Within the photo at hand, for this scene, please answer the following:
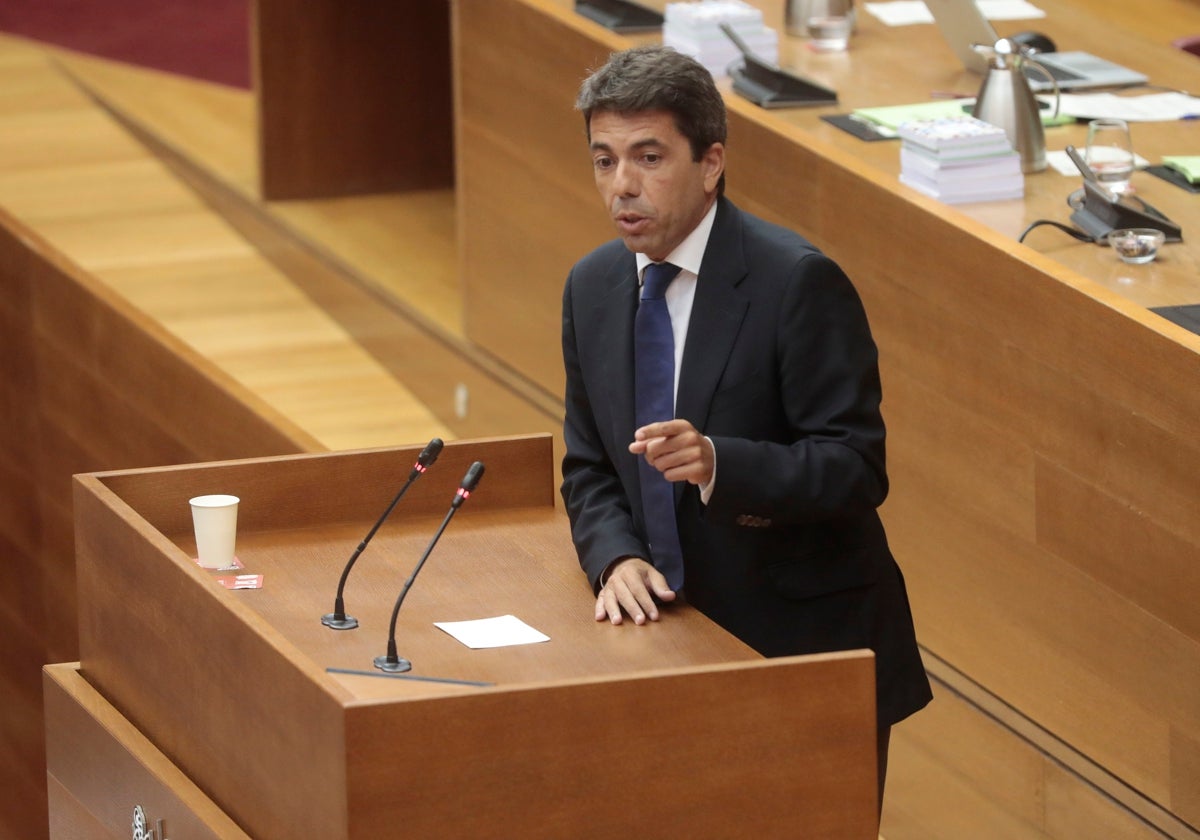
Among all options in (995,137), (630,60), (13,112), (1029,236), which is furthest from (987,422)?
(13,112)

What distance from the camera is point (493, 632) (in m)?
2.21

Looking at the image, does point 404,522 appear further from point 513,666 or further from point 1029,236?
point 1029,236

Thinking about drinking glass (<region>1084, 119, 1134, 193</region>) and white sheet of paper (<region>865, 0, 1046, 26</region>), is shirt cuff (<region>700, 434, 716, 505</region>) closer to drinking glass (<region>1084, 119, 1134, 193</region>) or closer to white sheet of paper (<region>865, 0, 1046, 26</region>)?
drinking glass (<region>1084, 119, 1134, 193</region>)

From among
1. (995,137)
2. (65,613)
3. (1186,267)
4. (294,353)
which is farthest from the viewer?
(65,613)

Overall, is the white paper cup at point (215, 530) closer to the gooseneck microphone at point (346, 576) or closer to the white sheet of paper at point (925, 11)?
the gooseneck microphone at point (346, 576)

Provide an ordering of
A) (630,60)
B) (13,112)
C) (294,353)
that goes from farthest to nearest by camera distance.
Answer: (13,112), (294,353), (630,60)

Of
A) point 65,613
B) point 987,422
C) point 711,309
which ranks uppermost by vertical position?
point 711,309

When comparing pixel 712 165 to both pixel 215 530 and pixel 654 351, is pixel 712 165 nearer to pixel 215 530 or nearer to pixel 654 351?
pixel 654 351

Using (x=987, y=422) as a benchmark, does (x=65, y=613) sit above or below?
below

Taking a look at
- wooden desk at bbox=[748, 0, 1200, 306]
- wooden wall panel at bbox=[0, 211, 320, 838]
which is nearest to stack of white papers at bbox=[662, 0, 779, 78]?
wooden desk at bbox=[748, 0, 1200, 306]

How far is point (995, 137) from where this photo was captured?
11.4ft

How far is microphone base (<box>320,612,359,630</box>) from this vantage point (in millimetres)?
2225

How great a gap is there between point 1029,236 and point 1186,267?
10.0 inches

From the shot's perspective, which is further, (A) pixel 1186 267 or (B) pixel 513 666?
(A) pixel 1186 267
